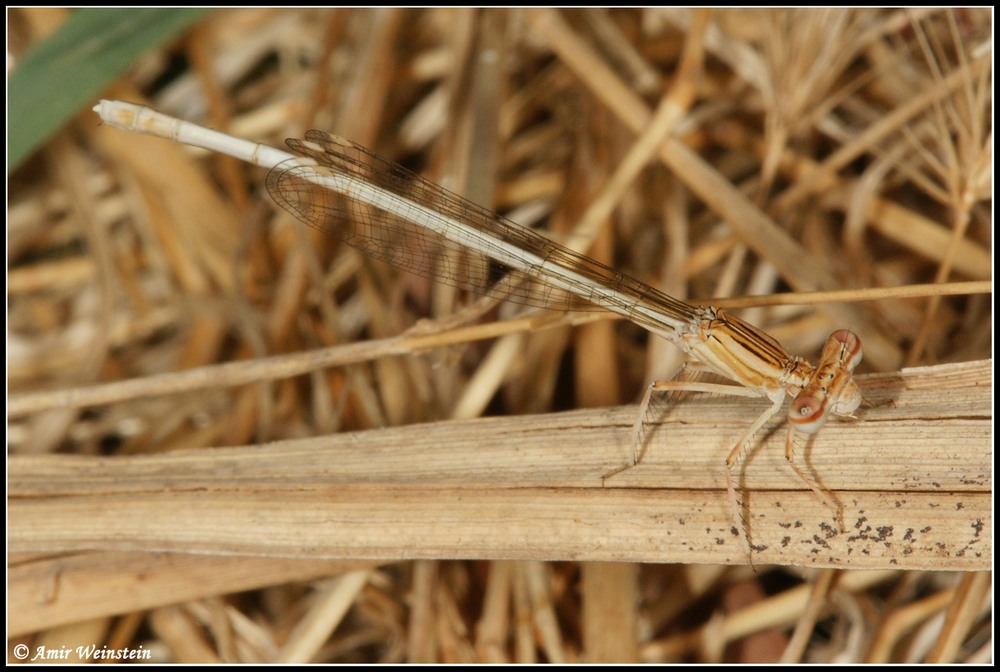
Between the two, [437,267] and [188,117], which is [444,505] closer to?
[437,267]

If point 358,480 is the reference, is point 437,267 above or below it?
above

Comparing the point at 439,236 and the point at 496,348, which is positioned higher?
the point at 439,236

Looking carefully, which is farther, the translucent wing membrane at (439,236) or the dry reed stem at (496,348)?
the translucent wing membrane at (439,236)

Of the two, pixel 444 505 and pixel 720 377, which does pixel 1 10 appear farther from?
pixel 720 377

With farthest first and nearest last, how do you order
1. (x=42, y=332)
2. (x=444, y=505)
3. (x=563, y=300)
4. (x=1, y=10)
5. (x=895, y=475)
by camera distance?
1. (x=42, y=332)
2. (x=1, y=10)
3. (x=563, y=300)
4. (x=444, y=505)
5. (x=895, y=475)

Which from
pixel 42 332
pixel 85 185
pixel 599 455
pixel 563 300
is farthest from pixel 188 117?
pixel 599 455

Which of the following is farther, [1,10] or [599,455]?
[1,10]

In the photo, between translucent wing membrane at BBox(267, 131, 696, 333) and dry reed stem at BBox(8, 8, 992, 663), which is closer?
dry reed stem at BBox(8, 8, 992, 663)

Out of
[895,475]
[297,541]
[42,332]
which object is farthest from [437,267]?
[42,332]

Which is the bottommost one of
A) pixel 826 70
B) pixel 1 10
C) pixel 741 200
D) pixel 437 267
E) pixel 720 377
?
pixel 720 377

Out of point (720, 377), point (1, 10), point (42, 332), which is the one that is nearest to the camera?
point (720, 377)
